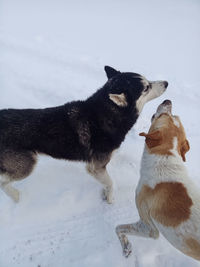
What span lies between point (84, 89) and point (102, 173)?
10.8 feet

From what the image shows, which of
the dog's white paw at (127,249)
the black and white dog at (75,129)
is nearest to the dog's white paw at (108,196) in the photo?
the black and white dog at (75,129)

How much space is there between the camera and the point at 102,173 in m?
3.66

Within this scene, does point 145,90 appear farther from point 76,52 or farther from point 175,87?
point 76,52

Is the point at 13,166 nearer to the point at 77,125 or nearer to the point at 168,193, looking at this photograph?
the point at 77,125

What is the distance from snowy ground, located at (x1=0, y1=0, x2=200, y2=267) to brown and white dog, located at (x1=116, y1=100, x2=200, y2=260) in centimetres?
85

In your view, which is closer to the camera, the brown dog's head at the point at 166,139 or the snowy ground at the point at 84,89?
the brown dog's head at the point at 166,139

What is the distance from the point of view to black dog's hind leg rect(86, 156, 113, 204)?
3.58 m

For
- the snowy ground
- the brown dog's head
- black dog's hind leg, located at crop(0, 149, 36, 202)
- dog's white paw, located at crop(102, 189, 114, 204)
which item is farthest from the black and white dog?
the brown dog's head

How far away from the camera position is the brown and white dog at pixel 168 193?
2232mm

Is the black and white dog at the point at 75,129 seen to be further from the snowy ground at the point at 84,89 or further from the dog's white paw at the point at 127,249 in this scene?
the dog's white paw at the point at 127,249

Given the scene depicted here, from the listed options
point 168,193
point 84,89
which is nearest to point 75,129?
point 168,193

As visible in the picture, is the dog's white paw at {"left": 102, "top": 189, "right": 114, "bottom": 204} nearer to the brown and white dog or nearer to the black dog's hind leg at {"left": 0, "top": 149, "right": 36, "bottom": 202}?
the brown and white dog

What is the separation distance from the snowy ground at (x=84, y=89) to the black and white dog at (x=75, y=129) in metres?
0.68

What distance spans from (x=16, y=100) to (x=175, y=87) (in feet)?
16.2
